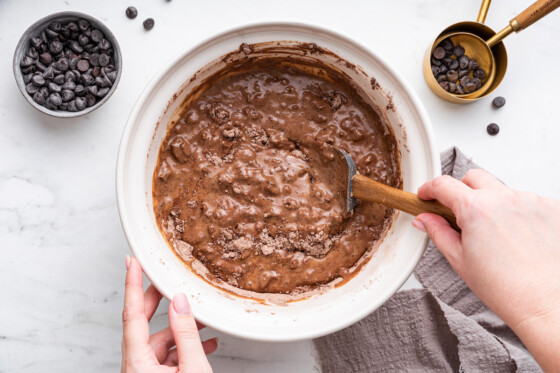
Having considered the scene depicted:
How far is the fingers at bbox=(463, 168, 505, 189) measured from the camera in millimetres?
1425

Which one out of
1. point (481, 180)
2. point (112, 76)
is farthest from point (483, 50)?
point (112, 76)

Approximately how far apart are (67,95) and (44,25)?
30cm

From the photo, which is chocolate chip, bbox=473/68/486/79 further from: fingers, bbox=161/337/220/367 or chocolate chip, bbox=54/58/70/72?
chocolate chip, bbox=54/58/70/72

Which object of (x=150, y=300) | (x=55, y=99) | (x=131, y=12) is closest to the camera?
(x=150, y=300)

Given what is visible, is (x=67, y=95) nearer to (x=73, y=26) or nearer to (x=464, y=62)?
(x=73, y=26)

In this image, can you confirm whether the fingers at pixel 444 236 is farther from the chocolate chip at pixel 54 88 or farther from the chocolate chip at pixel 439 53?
the chocolate chip at pixel 54 88

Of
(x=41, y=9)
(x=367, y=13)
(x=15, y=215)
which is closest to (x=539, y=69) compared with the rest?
(x=367, y=13)

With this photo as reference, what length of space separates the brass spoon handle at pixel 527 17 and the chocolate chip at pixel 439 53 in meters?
0.17

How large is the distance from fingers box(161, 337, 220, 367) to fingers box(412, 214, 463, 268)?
0.94 m

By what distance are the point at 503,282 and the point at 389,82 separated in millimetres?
737

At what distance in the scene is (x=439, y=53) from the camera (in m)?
1.96

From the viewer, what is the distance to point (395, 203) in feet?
5.13

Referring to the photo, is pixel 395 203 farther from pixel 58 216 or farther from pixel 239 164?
pixel 58 216

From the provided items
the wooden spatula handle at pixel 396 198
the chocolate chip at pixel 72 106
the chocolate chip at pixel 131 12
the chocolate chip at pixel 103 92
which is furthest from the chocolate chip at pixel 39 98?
the wooden spatula handle at pixel 396 198
